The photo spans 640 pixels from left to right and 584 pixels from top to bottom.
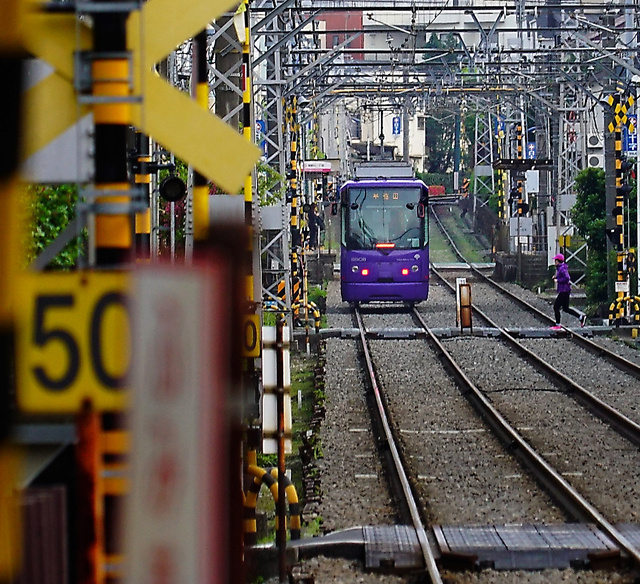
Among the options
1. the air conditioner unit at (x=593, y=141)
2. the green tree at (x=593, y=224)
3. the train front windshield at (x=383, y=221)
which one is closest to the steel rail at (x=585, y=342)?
the green tree at (x=593, y=224)

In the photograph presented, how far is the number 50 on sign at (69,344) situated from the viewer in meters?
2.63

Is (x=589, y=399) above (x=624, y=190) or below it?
below

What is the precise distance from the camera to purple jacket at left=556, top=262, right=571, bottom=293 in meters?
24.2

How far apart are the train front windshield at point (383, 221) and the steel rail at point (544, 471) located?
966 centimetres

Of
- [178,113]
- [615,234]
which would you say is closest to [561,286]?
[615,234]

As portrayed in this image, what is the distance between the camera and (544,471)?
1150cm

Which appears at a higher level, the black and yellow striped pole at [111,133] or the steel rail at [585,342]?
the black and yellow striped pole at [111,133]

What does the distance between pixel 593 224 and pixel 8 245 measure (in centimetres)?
2812

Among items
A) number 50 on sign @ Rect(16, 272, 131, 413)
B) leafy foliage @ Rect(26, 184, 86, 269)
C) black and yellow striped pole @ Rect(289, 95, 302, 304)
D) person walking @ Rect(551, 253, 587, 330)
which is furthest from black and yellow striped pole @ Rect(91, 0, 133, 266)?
person walking @ Rect(551, 253, 587, 330)

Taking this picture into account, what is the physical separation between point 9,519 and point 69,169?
1382 mm

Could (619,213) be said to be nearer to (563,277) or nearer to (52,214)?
(563,277)

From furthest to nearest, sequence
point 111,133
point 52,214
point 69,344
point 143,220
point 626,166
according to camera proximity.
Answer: point 626,166 → point 52,214 → point 143,220 → point 111,133 → point 69,344

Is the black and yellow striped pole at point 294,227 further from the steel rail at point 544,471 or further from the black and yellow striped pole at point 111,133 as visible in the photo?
the black and yellow striped pole at point 111,133

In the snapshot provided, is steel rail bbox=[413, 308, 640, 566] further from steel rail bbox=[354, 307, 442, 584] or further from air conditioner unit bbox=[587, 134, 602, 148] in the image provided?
air conditioner unit bbox=[587, 134, 602, 148]
